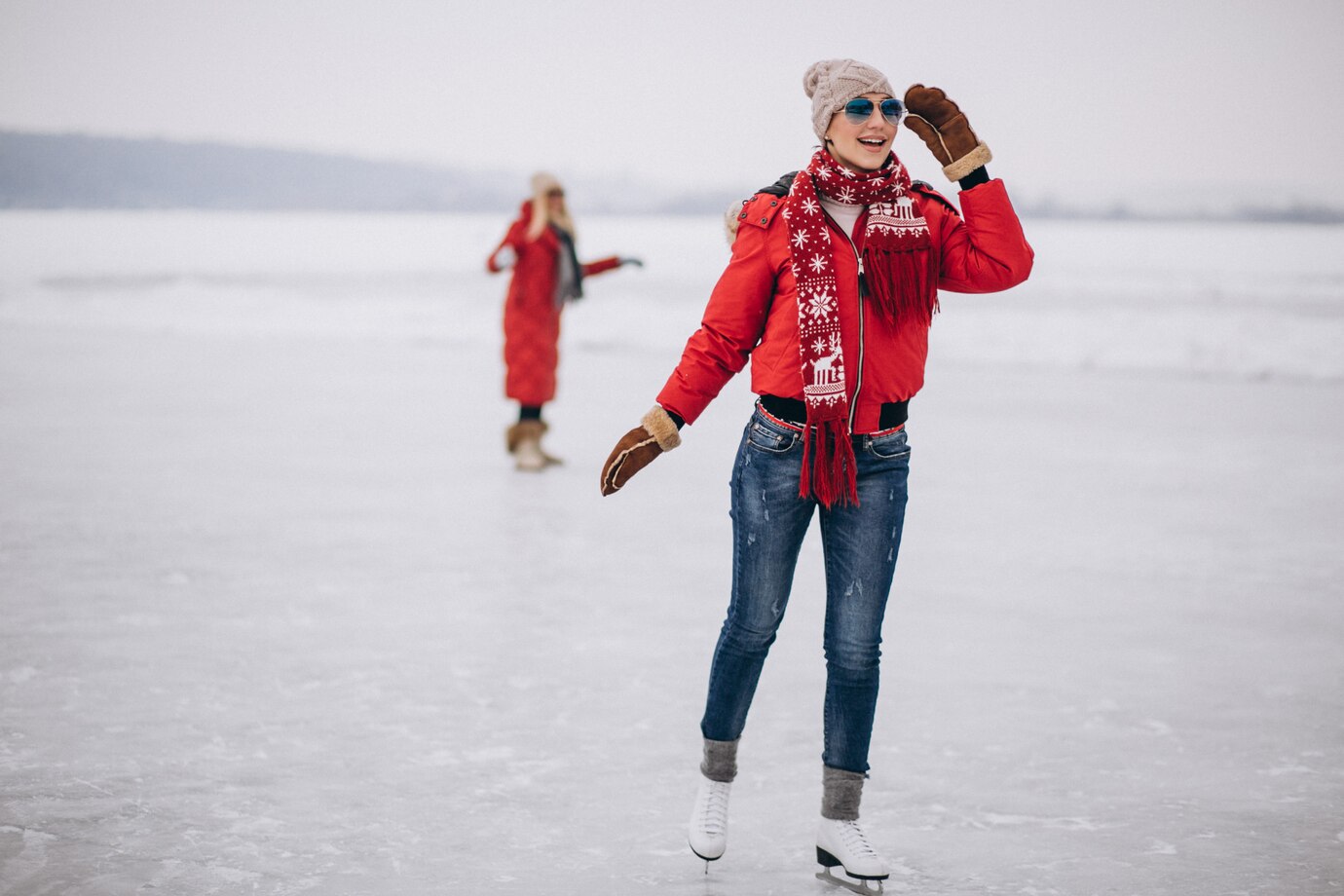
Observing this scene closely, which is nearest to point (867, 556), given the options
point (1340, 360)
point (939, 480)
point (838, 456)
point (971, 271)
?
point (838, 456)

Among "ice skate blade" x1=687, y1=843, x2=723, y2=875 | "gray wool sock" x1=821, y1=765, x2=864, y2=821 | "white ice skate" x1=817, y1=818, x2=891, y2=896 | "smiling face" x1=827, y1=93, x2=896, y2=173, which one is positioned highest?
"smiling face" x1=827, y1=93, x2=896, y2=173

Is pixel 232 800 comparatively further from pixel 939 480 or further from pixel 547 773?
pixel 939 480

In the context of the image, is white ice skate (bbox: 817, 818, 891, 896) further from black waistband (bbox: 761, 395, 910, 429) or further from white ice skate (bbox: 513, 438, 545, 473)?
white ice skate (bbox: 513, 438, 545, 473)

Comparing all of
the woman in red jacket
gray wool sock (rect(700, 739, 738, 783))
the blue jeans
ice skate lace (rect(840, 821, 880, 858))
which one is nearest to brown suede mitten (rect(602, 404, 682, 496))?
the woman in red jacket

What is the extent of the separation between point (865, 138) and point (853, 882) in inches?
57.7

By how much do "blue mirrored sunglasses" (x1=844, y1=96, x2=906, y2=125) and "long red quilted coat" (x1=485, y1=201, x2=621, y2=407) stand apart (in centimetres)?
537

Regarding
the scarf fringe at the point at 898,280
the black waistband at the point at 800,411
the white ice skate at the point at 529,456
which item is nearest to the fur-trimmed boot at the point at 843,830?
the black waistband at the point at 800,411

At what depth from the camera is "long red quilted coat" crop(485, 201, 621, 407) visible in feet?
26.2

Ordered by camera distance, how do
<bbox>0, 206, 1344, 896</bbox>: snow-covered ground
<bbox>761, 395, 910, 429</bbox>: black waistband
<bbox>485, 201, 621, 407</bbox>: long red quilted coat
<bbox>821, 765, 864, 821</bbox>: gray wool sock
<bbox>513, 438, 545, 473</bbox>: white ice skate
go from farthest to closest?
A: <bbox>485, 201, 621, 407</bbox>: long red quilted coat → <bbox>513, 438, 545, 473</bbox>: white ice skate → <bbox>0, 206, 1344, 896</bbox>: snow-covered ground → <bbox>821, 765, 864, 821</bbox>: gray wool sock → <bbox>761, 395, 910, 429</bbox>: black waistband

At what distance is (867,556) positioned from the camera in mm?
2688

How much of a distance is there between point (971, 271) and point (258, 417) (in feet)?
25.9

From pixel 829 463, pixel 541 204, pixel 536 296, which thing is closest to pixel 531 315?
pixel 536 296

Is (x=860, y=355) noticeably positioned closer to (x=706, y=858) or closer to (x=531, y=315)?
(x=706, y=858)

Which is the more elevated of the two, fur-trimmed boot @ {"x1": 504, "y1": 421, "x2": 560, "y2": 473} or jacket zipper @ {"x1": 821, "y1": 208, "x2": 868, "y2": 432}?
jacket zipper @ {"x1": 821, "y1": 208, "x2": 868, "y2": 432}
